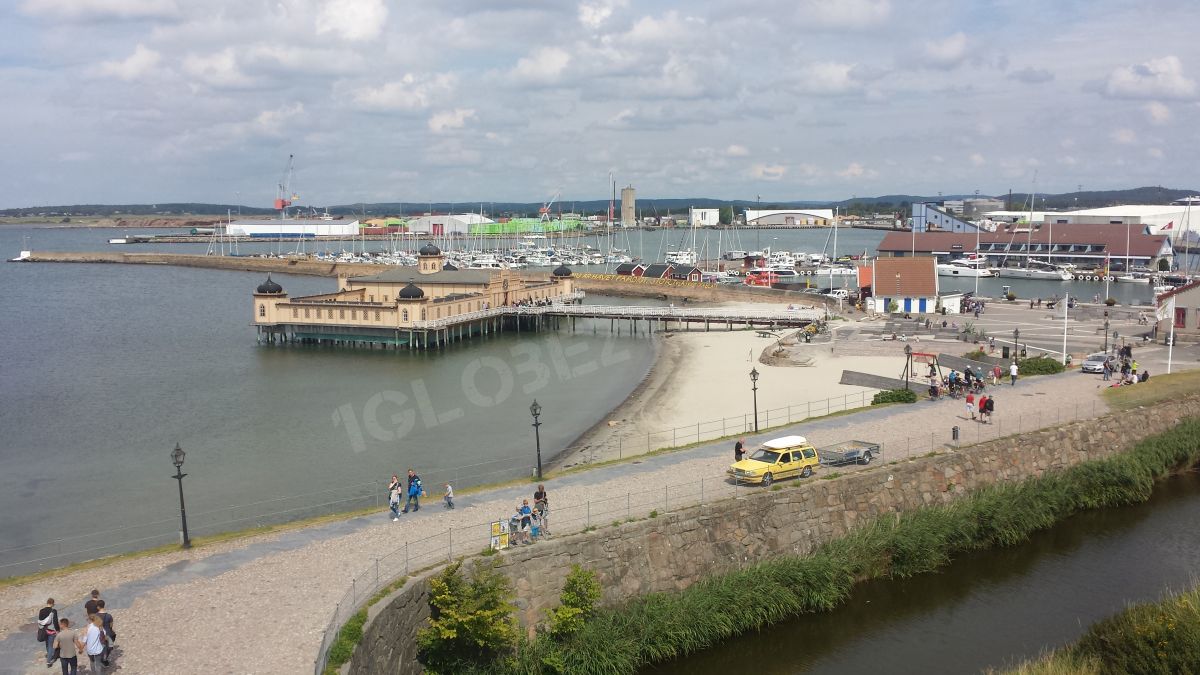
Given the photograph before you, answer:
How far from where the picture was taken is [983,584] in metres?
22.5

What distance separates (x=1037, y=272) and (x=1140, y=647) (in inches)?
4428

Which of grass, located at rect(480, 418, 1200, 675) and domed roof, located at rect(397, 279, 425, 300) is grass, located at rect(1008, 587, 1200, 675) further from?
domed roof, located at rect(397, 279, 425, 300)

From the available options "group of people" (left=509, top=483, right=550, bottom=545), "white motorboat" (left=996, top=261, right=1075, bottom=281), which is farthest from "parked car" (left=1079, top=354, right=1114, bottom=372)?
"white motorboat" (left=996, top=261, right=1075, bottom=281)

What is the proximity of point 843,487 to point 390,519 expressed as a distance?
35.2 ft

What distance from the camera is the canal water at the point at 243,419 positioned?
94.1 ft

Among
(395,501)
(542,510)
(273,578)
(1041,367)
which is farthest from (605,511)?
(1041,367)

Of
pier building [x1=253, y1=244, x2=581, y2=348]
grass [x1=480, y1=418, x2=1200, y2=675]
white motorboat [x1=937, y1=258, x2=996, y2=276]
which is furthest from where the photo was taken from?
white motorboat [x1=937, y1=258, x2=996, y2=276]

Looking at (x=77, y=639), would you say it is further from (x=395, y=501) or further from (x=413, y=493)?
(x=413, y=493)

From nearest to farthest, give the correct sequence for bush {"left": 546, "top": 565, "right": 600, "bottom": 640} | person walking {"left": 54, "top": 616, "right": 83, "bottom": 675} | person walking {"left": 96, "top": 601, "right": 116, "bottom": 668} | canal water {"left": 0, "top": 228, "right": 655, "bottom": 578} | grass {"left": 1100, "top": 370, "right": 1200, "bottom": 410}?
person walking {"left": 54, "top": 616, "right": 83, "bottom": 675}
person walking {"left": 96, "top": 601, "right": 116, "bottom": 668}
bush {"left": 546, "top": 565, "right": 600, "bottom": 640}
canal water {"left": 0, "top": 228, "right": 655, "bottom": 578}
grass {"left": 1100, "top": 370, "right": 1200, "bottom": 410}

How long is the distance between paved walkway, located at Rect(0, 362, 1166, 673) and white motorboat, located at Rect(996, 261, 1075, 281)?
100 m

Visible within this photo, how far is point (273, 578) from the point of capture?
16.9m

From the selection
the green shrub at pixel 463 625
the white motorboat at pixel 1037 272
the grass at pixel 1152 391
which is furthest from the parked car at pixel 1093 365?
the white motorboat at pixel 1037 272

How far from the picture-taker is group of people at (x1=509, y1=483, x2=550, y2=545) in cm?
1834

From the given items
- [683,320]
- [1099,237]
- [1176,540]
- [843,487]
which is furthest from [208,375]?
[1099,237]
